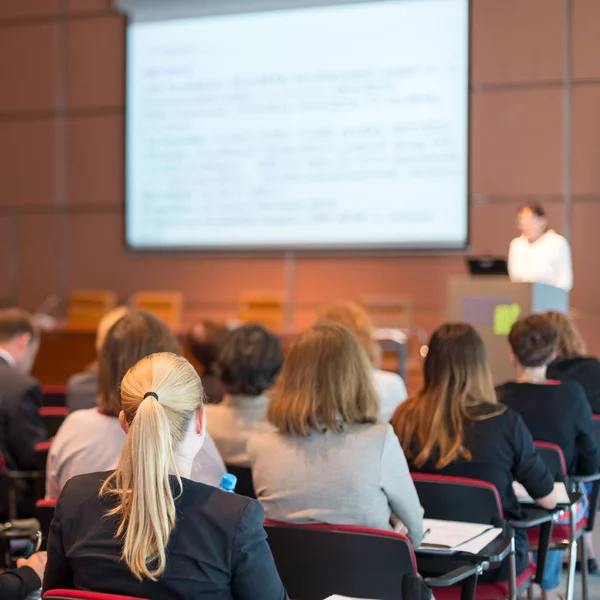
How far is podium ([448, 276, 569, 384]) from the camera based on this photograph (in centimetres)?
512

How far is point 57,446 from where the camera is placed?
2.74 meters

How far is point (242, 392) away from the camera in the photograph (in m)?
3.36

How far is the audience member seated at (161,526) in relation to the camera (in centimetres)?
158

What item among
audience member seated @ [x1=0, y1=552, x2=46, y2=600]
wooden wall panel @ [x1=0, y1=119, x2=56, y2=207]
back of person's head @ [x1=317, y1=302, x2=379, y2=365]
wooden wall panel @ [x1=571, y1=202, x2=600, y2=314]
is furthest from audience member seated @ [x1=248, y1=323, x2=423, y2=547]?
wooden wall panel @ [x1=0, y1=119, x2=56, y2=207]

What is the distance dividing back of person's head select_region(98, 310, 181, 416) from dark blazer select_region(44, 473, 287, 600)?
3.39 ft

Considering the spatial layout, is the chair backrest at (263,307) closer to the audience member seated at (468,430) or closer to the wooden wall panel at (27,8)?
the wooden wall panel at (27,8)

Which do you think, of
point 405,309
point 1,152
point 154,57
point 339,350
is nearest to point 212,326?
point 339,350

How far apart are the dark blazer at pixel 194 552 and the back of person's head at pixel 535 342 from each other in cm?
209

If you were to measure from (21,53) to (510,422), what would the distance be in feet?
26.1

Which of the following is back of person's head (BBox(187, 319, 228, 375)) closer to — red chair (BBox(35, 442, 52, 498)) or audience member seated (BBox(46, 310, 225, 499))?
red chair (BBox(35, 442, 52, 498))

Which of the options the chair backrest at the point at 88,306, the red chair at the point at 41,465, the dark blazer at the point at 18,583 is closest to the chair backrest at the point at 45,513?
the dark blazer at the point at 18,583

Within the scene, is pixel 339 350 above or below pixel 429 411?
above

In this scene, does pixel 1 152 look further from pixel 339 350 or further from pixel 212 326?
pixel 339 350

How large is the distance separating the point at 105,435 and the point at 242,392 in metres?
0.75
